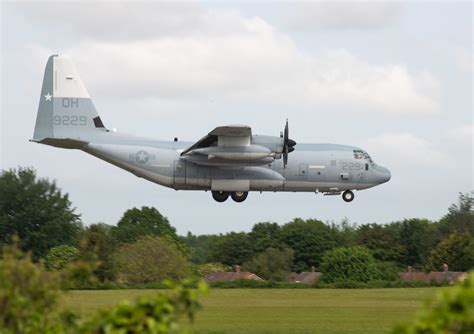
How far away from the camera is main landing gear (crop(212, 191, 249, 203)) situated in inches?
1908

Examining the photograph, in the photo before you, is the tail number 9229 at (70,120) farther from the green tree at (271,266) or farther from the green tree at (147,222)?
the green tree at (147,222)

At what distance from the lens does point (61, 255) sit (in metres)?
64.4

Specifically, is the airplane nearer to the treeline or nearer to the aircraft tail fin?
the aircraft tail fin

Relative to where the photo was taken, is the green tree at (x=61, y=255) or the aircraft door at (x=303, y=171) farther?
the green tree at (x=61, y=255)

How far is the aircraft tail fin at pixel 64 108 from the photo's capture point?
4919cm

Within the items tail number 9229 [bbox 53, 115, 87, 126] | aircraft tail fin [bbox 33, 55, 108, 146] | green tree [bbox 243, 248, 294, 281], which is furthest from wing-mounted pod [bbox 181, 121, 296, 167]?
green tree [bbox 243, 248, 294, 281]

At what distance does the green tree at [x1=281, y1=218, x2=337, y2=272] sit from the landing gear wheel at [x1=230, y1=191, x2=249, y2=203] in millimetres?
42873

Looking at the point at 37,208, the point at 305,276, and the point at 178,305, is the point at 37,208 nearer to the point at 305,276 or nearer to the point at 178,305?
the point at 305,276

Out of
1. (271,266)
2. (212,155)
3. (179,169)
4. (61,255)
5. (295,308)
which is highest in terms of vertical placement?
(212,155)

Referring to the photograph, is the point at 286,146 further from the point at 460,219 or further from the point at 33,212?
the point at 460,219

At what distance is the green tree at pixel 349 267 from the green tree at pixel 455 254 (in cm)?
1081

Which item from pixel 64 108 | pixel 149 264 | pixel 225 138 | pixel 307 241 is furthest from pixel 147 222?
pixel 225 138

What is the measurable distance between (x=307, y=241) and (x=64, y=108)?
156ft

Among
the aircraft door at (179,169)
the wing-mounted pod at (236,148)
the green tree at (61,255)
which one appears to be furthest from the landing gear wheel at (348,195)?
the green tree at (61,255)
